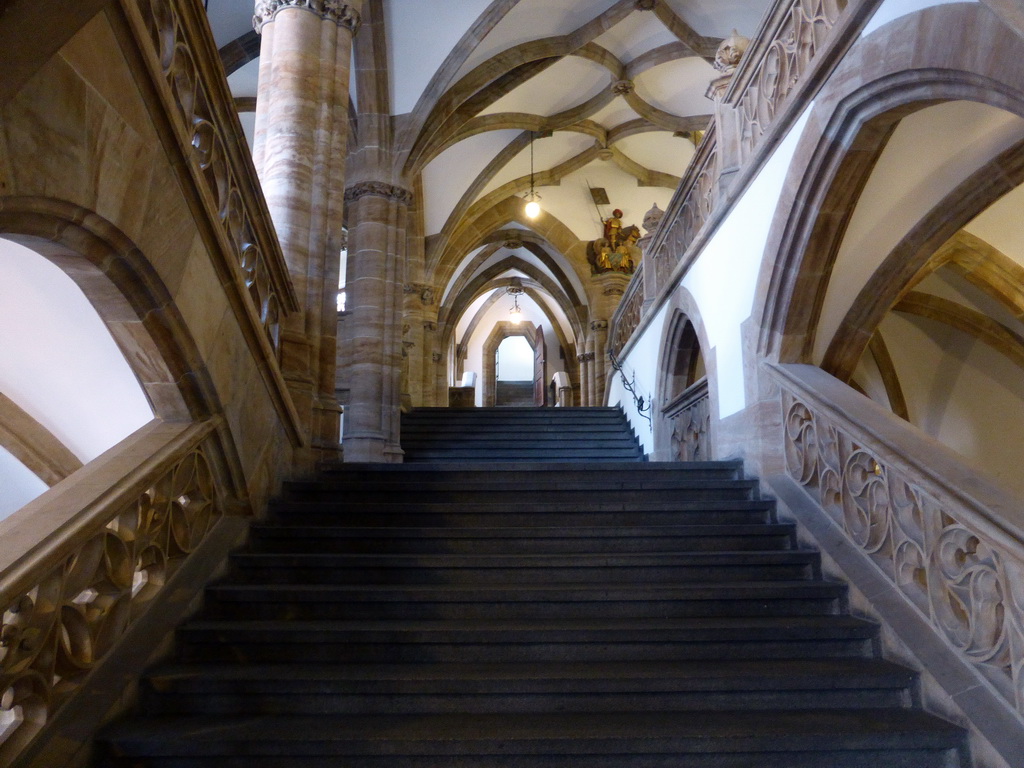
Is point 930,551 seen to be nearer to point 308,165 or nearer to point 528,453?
point 308,165

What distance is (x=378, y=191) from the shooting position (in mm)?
8945

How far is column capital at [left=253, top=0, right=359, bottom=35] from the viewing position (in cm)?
552

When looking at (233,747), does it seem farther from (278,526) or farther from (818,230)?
(818,230)

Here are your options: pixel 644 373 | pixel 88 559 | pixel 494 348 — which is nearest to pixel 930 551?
pixel 88 559

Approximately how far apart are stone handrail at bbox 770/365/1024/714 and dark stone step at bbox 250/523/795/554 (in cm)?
47

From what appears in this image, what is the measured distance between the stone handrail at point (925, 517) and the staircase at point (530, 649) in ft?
0.76

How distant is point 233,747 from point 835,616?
2.26m

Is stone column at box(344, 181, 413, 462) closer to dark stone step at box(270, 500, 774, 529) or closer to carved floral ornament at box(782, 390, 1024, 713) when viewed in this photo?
dark stone step at box(270, 500, 774, 529)

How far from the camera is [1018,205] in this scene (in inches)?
226

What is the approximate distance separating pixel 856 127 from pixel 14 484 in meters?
5.34

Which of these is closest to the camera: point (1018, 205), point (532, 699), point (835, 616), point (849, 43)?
point (532, 699)

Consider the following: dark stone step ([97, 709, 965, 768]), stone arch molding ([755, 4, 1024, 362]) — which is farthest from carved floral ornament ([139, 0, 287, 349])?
stone arch molding ([755, 4, 1024, 362])

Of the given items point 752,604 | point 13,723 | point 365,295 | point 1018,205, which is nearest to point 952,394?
point 1018,205

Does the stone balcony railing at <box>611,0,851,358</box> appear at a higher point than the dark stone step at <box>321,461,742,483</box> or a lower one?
higher
